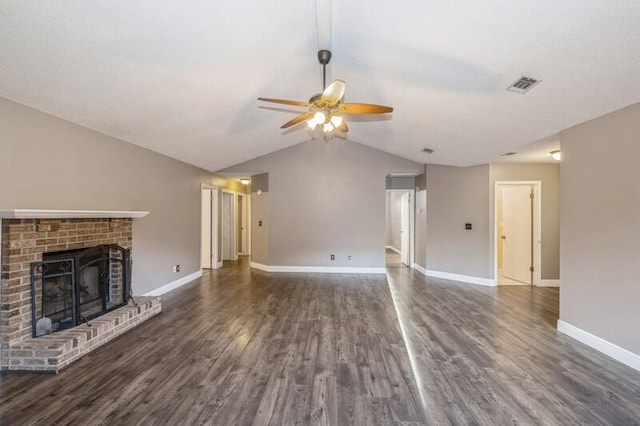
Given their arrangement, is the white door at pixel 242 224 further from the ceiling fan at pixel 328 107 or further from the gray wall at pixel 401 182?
the ceiling fan at pixel 328 107

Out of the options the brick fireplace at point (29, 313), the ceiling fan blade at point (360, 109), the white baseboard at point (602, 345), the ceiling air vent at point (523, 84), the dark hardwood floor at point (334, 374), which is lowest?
the dark hardwood floor at point (334, 374)

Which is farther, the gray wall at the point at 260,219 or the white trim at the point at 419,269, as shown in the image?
the gray wall at the point at 260,219

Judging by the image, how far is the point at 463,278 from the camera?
19.9 ft

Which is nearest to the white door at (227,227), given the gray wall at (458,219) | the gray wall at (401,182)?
the gray wall at (401,182)

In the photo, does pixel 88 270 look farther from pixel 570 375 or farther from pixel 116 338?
pixel 570 375

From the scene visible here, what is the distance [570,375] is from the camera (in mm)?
2553

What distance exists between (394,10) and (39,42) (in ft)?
8.87

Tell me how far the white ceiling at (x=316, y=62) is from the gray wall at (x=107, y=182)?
0.22 m

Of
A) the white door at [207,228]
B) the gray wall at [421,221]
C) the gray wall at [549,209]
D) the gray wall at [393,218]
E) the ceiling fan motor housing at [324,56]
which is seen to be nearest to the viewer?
the ceiling fan motor housing at [324,56]

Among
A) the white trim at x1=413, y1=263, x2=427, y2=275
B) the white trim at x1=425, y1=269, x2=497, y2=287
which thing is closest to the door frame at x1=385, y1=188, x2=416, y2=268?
the white trim at x1=413, y1=263, x2=427, y2=275

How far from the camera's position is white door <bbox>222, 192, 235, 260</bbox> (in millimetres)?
8220

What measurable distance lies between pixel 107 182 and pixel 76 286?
4.61 feet

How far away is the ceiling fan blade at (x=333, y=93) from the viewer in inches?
97.1

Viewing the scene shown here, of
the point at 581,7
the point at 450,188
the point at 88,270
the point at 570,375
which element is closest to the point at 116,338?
the point at 88,270
